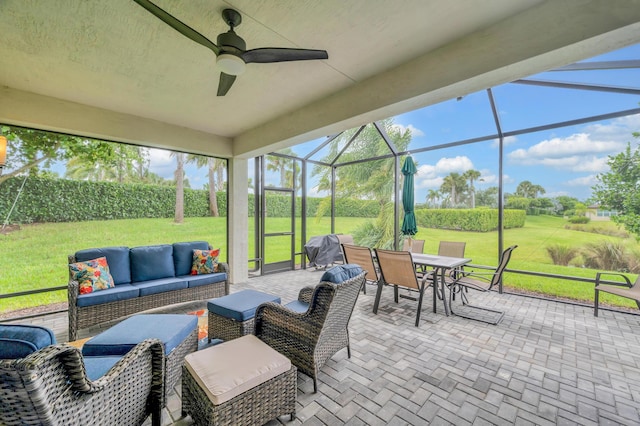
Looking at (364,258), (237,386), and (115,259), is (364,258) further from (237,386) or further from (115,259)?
(115,259)

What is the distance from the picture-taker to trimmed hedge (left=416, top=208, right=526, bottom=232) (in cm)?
482

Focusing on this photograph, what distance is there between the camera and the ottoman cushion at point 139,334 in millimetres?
1923

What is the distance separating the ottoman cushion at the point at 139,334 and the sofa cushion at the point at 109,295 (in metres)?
1.25

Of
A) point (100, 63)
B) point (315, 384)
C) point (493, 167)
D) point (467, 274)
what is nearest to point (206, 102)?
point (100, 63)

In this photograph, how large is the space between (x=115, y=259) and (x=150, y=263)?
1.44 feet

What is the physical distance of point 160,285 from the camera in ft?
11.8

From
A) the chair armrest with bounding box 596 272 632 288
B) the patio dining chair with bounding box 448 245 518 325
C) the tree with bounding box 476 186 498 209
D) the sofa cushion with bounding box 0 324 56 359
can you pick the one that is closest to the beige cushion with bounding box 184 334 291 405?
the sofa cushion with bounding box 0 324 56 359

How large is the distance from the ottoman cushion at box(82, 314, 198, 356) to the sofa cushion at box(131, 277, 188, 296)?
4.27ft

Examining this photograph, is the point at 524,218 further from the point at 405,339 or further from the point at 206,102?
the point at 206,102

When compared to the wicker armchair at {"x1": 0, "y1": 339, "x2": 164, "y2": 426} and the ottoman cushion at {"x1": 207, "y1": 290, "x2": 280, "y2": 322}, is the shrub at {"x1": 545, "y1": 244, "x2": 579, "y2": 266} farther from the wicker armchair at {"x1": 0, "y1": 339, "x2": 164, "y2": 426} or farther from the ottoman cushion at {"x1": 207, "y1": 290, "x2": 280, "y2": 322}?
the wicker armchair at {"x1": 0, "y1": 339, "x2": 164, "y2": 426}

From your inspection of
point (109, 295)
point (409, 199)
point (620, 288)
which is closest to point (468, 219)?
point (409, 199)

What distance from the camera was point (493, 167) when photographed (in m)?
4.88

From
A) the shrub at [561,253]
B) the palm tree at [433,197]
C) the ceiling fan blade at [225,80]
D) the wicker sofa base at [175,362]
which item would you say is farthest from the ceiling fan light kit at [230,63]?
the shrub at [561,253]

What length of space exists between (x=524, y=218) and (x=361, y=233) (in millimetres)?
3716
